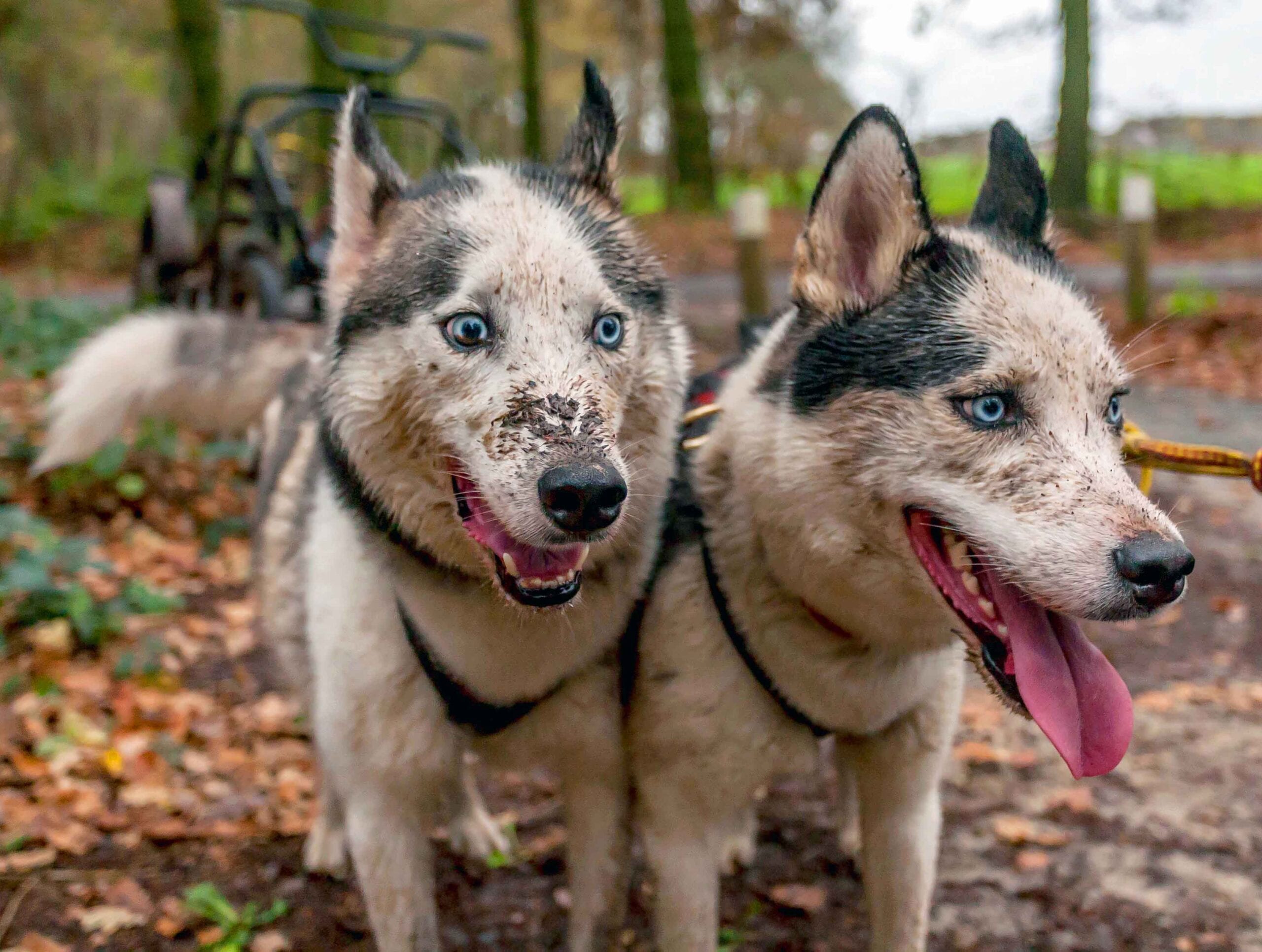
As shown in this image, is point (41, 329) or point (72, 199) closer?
point (41, 329)

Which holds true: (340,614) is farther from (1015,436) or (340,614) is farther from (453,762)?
(1015,436)

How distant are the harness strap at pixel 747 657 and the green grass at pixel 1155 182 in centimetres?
227

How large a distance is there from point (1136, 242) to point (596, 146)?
302 inches

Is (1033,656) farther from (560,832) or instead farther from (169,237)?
A: (169,237)

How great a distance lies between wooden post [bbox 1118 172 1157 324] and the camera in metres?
8.76

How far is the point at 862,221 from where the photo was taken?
2164mm

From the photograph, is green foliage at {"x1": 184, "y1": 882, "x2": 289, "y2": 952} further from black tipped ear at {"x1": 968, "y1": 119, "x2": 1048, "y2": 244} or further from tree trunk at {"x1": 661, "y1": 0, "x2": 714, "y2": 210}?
tree trunk at {"x1": 661, "y1": 0, "x2": 714, "y2": 210}

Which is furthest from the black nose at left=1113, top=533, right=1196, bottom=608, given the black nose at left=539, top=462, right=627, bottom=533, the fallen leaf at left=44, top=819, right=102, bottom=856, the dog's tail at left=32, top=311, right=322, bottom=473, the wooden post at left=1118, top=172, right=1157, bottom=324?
the wooden post at left=1118, top=172, right=1157, bottom=324

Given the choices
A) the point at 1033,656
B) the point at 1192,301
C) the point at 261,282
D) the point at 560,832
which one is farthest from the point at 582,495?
Answer: the point at 1192,301

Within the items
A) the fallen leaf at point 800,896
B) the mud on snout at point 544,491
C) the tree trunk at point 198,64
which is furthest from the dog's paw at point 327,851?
the tree trunk at point 198,64

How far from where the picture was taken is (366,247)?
7.57 feet

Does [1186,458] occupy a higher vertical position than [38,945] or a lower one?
higher

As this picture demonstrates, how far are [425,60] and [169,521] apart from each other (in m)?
17.6

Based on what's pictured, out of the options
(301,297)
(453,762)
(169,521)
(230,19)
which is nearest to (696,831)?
(453,762)
